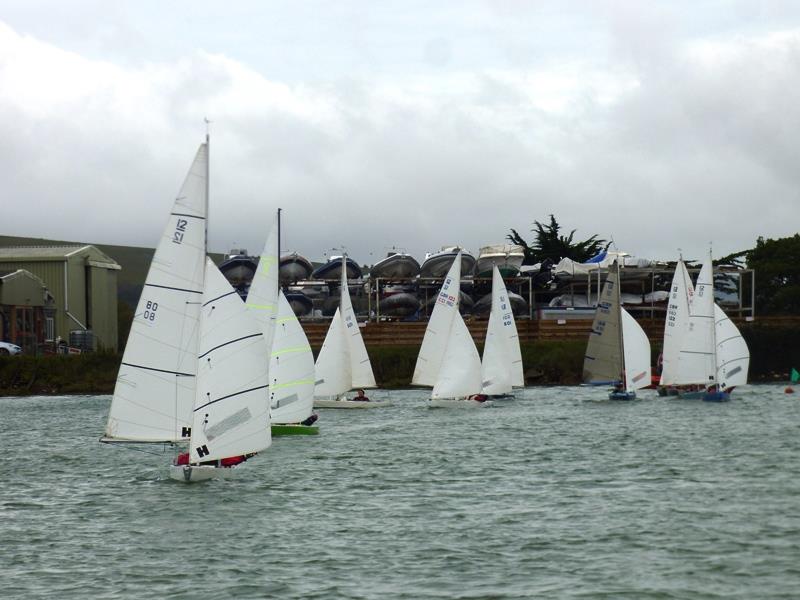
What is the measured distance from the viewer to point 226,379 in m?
25.3

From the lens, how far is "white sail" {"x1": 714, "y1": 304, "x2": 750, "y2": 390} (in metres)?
49.8

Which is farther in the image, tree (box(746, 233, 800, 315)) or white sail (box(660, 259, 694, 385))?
tree (box(746, 233, 800, 315))

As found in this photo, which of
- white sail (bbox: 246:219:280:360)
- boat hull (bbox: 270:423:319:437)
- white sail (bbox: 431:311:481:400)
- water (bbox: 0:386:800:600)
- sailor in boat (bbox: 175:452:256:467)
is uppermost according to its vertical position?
white sail (bbox: 246:219:280:360)

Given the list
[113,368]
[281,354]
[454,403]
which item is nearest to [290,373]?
[281,354]

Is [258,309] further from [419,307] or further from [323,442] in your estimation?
[419,307]

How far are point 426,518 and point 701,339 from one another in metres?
27.7

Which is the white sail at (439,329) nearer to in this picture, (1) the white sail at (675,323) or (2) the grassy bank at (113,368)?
(1) the white sail at (675,323)

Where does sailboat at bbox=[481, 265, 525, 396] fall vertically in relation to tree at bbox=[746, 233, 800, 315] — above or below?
below

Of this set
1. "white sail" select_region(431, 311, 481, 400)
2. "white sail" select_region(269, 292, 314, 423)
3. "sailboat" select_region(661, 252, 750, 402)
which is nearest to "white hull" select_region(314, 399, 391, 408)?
"white sail" select_region(431, 311, 481, 400)

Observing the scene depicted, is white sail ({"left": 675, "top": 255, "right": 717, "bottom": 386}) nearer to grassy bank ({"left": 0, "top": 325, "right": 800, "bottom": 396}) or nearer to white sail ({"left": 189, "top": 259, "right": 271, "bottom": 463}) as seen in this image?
grassy bank ({"left": 0, "top": 325, "right": 800, "bottom": 396})

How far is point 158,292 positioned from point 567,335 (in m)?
50.3

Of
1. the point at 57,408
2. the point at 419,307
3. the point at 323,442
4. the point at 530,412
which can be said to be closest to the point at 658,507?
the point at 323,442

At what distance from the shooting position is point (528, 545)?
20984mm

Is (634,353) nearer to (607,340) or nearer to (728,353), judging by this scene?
(607,340)
